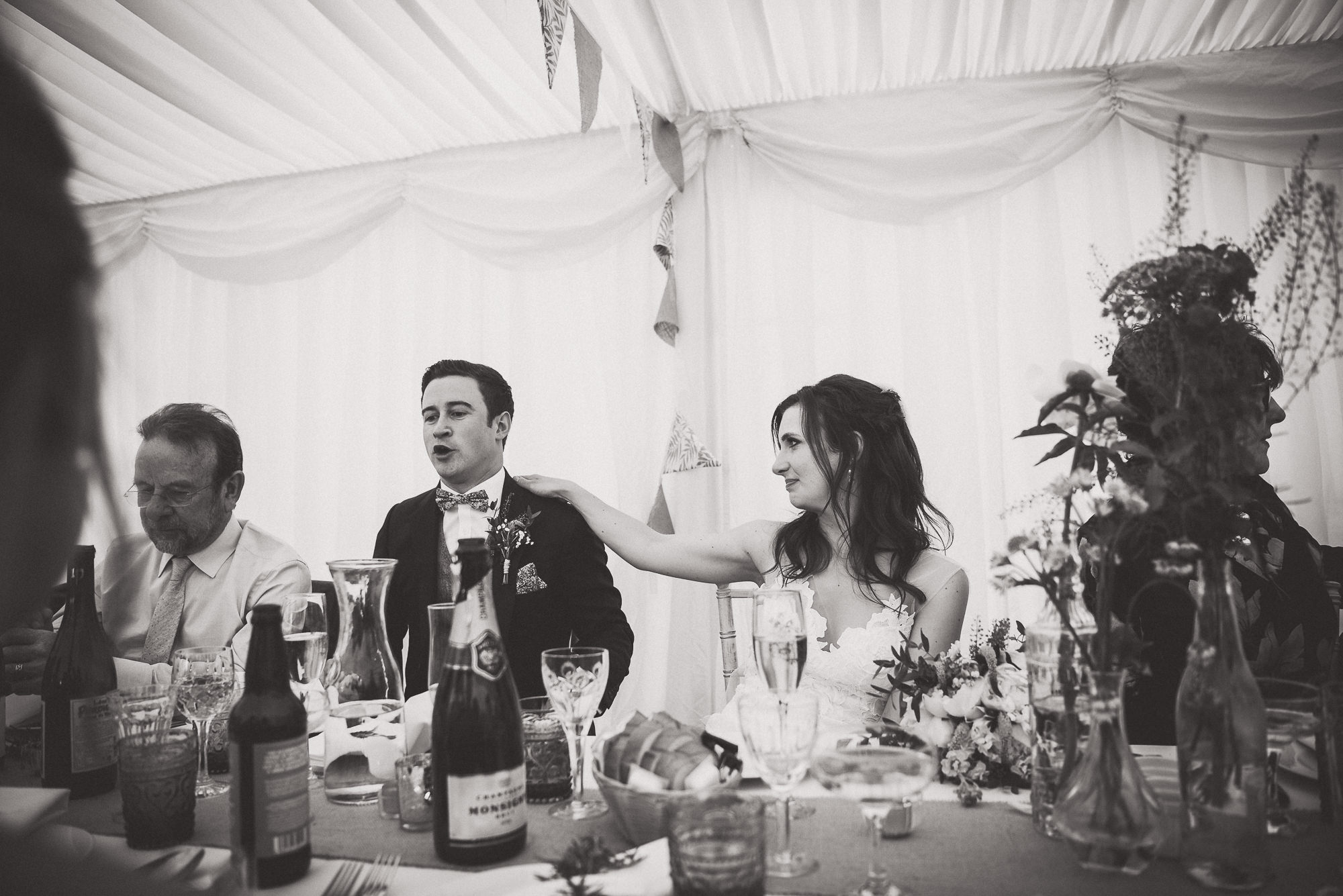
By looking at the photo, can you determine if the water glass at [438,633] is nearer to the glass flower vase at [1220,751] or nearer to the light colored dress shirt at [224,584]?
the glass flower vase at [1220,751]

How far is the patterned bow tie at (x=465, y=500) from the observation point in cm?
267

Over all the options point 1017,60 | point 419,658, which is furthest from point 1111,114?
point 419,658

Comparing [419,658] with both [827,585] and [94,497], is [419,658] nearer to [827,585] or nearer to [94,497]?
[827,585]

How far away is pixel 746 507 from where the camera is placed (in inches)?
151

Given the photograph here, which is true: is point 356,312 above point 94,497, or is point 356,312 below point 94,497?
above

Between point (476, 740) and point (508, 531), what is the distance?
1.55m

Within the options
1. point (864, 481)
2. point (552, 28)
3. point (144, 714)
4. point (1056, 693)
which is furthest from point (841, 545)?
point (144, 714)

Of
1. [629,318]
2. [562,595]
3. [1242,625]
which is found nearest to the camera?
[1242,625]

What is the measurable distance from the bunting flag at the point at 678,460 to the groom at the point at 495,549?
0.81 metres

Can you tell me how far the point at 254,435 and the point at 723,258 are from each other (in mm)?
3058

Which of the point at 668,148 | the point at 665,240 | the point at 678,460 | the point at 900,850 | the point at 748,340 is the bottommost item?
the point at 900,850

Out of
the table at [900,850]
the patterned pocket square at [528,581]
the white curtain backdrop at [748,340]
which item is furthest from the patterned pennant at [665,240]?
the table at [900,850]

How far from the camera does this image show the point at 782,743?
0.93 metres

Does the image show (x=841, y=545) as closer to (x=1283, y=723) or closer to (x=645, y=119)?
(x=1283, y=723)
